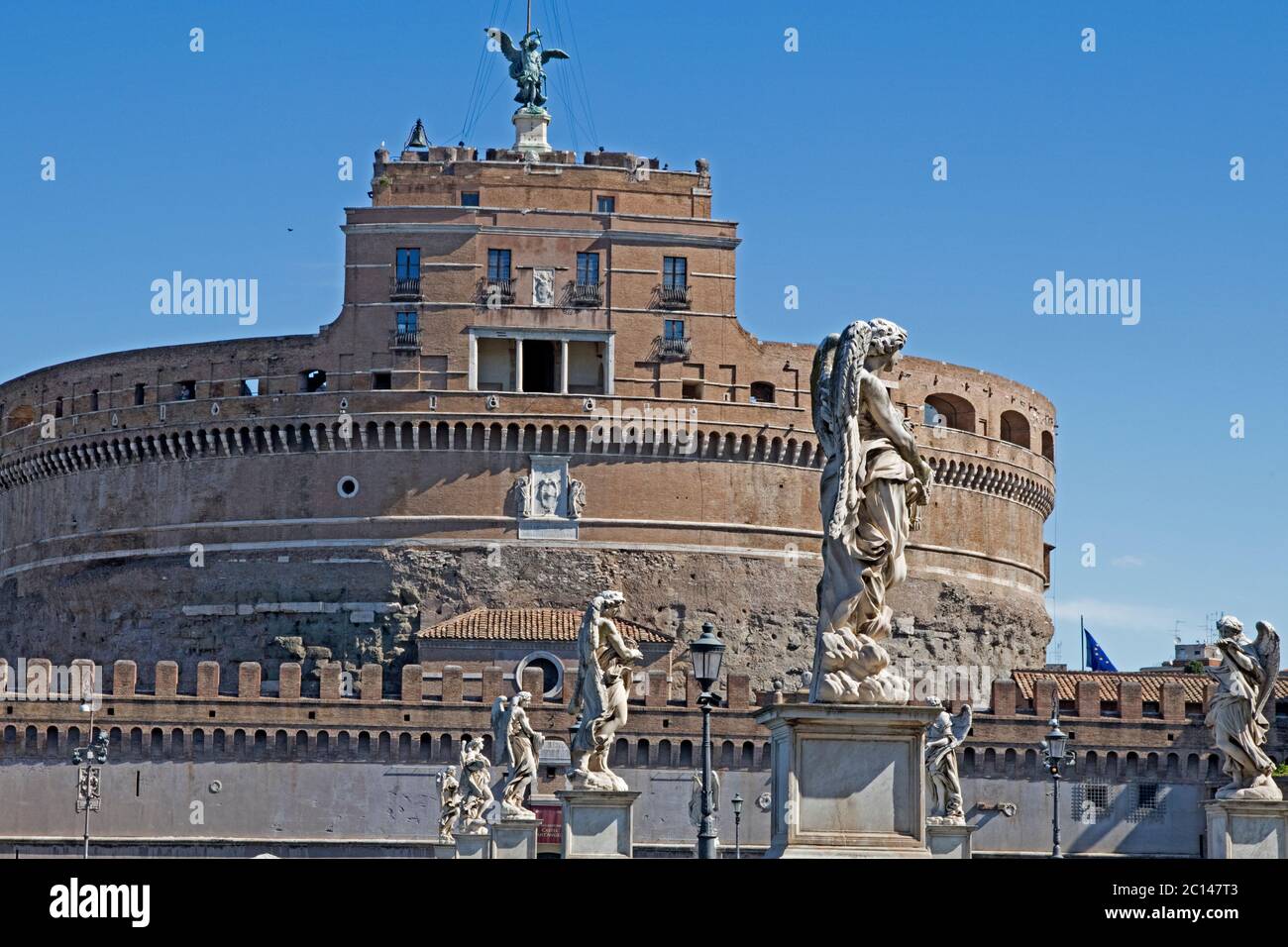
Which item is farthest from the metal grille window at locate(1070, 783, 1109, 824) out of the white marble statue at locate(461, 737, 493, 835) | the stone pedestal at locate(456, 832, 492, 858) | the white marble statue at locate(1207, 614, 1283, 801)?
the white marble statue at locate(1207, 614, 1283, 801)

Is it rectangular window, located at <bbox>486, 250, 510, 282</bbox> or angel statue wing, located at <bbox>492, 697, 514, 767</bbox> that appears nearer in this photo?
angel statue wing, located at <bbox>492, 697, 514, 767</bbox>

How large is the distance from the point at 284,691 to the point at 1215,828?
4060 cm

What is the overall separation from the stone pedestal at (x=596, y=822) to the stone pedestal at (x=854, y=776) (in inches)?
286

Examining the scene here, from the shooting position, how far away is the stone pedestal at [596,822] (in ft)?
58.7

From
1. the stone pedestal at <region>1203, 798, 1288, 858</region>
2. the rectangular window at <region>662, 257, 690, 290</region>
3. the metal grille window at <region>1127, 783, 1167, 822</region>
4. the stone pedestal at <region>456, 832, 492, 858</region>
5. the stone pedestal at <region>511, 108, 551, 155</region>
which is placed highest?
the stone pedestal at <region>511, 108, 551, 155</region>

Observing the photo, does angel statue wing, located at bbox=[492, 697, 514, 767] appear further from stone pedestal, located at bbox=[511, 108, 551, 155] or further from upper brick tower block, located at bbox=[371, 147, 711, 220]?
stone pedestal, located at bbox=[511, 108, 551, 155]

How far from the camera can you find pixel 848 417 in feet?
36.9

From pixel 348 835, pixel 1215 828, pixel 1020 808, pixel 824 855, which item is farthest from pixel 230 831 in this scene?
pixel 824 855

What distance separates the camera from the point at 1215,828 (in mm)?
18750

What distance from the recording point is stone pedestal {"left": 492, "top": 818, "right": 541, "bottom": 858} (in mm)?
22969

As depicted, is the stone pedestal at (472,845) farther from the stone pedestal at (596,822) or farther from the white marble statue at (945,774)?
the stone pedestal at (596,822)

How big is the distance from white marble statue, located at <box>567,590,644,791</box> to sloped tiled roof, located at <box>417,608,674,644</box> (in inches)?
1640

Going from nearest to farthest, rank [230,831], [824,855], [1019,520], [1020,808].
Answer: [824,855] < [230,831] < [1020,808] < [1019,520]
